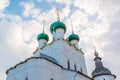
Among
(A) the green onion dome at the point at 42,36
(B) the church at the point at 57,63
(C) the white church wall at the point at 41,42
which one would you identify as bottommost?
(B) the church at the point at 57,63

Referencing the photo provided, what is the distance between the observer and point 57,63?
70.2 feet

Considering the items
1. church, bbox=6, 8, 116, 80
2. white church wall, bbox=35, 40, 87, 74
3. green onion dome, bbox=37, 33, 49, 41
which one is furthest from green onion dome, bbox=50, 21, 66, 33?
white church wall, bbox=35, 40, 87, 74

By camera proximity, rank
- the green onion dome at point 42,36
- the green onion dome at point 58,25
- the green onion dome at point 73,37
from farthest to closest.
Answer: the green onion dome at point 73,37
the green onion dome at point 42,36
the green onion dome at point 58,25

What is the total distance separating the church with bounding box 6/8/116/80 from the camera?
60.5 feet

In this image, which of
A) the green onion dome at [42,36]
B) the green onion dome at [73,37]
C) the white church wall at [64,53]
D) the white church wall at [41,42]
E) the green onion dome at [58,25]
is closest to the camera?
the white church wall at [64,53]

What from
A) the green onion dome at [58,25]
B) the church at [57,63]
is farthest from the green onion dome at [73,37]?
the green onion dome at [58,25]

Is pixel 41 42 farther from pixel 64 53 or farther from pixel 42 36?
pixel 64 53

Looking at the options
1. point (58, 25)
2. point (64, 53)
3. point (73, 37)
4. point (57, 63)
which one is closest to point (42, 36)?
point (58, 25)

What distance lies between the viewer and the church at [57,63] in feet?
60.5

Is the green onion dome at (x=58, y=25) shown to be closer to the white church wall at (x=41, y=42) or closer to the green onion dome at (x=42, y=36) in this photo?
the green onion dome at (x=42, y=36)

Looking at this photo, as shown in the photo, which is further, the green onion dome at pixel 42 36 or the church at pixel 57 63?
the green onion dome at pixel 42 36

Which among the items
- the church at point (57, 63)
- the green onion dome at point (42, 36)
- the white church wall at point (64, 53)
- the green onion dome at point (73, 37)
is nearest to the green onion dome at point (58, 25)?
the church at point (57, 63)

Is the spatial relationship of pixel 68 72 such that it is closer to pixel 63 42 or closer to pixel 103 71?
pixel 63 42

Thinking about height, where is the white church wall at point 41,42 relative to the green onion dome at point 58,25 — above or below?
below
